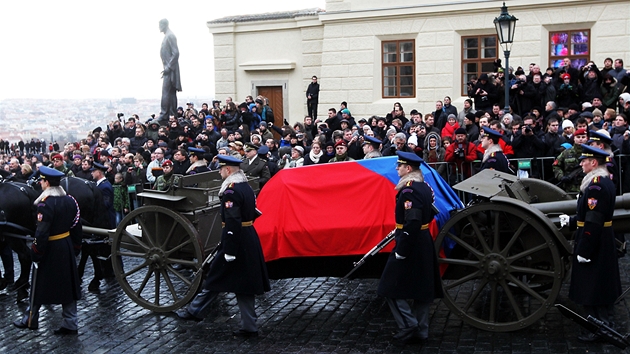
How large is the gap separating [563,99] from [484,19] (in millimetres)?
5667

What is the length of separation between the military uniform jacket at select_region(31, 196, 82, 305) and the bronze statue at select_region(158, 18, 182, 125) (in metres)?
13.7

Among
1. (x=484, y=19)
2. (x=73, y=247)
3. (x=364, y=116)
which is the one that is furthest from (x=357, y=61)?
(x=73, y=247)

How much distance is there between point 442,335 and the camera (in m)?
7.37

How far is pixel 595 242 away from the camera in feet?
22.5

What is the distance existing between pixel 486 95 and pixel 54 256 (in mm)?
10662

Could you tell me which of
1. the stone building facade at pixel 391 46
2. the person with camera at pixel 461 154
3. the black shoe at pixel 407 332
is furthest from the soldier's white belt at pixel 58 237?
Result: the stone building facade at pixel 391 46

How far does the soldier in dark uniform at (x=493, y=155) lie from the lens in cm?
907

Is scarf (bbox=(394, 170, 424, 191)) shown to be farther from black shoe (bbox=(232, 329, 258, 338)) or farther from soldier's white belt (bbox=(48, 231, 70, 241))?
soldier's white belt (bbox=(48, 231, 70, 241))

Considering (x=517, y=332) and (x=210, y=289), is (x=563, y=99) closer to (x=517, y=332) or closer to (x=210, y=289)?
(x=517, y=332)

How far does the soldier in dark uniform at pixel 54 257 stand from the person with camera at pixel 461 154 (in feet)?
20.3

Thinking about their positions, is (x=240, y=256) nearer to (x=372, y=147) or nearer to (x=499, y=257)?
(x=499, y=257)

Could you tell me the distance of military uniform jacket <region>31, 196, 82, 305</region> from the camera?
795cm

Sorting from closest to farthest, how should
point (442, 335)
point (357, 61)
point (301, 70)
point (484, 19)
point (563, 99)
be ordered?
point (442, 335) < point (563, 99) < point (484, 19) < point (357, 61) < point (301, 70)

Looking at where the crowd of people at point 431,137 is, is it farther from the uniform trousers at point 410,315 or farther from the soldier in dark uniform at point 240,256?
the uniform trousers at point 410,315
